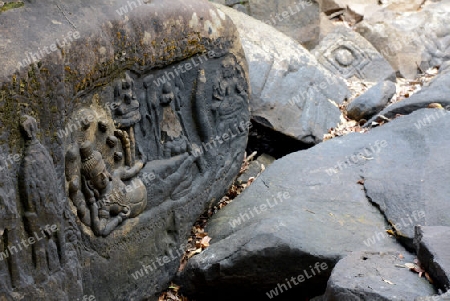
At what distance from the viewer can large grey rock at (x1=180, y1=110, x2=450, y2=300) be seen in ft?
13.8

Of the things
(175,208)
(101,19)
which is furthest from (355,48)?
(101,19)

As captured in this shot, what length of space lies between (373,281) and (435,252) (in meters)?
0.39

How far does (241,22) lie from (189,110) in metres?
2.40

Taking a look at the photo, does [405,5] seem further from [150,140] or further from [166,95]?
[150,140]

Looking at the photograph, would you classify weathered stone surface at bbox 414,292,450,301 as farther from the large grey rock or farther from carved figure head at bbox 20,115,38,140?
carved figure head at bbox 20,115,38,140

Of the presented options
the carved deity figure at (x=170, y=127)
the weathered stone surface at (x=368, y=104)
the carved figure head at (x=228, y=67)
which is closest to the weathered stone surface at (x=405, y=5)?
the weathered stone surface at (x=368, y=104)

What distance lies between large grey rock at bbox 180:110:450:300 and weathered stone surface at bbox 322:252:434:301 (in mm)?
441

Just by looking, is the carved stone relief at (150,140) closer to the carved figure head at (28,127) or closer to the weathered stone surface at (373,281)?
the carved figure head at (28,127)

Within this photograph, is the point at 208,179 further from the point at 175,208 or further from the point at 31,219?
the point at 31,219

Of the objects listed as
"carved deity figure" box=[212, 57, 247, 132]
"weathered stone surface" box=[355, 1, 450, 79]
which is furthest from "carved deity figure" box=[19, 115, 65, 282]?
"weathered stone surface" box=[355, 1, 450, 79]

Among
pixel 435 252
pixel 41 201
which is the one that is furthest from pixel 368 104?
pixel 41 201

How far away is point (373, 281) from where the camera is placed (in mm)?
3383

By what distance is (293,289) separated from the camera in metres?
4.31

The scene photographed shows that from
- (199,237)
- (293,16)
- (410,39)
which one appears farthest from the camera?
(410,39)
